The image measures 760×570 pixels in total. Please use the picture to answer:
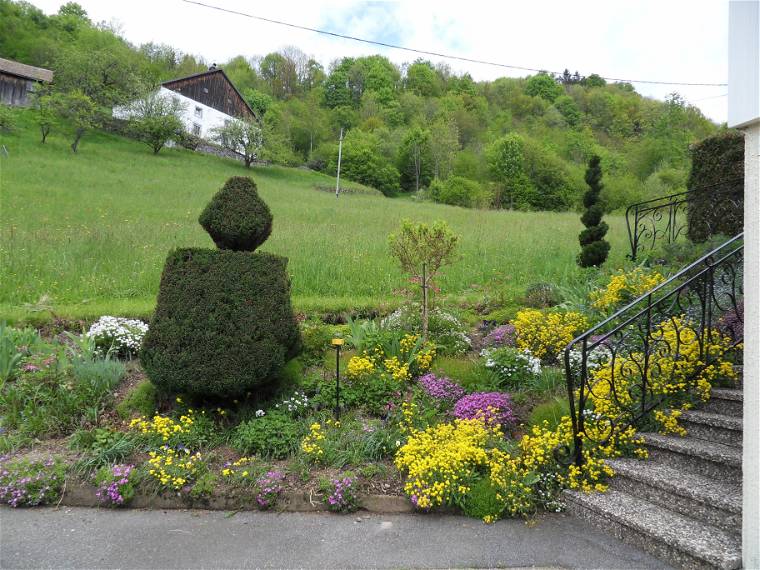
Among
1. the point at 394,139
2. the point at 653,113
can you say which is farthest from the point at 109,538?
the point at 394,139

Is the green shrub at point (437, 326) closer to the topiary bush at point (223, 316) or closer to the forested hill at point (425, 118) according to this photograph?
the topiary bush at point (223, 316)

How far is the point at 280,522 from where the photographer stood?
11.1ft

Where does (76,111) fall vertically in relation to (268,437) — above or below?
above

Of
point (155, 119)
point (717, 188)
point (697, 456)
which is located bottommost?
point (697, 456)

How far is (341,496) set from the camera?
350 cm

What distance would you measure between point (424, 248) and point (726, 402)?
3.69 meters

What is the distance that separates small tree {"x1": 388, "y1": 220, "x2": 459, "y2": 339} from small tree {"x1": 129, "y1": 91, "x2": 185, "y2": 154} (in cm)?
3626

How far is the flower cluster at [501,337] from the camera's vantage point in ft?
20.5

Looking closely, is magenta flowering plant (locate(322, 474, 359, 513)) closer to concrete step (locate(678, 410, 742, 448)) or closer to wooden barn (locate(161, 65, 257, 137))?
concrete step (locate(678, 410, 742, 448))

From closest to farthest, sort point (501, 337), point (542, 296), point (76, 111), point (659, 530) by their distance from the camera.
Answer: point (659, 530) < point (501, 337) < point (542, 296) < point (76, 111)

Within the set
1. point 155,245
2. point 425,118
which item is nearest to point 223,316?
point 155,245

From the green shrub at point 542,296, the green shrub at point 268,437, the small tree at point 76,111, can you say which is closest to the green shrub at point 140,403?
the green shrub at point 268,437

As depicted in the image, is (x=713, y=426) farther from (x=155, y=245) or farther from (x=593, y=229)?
(x=155, y=245)

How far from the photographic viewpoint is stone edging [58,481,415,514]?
3549 mm
